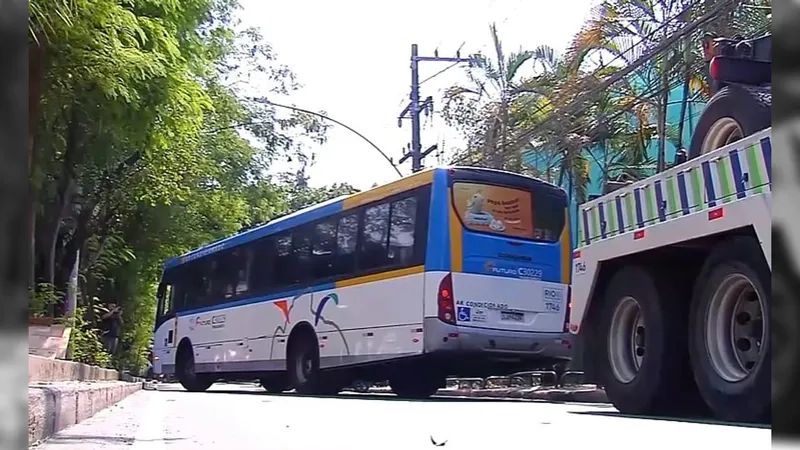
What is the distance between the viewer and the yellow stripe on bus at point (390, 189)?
12750 mm

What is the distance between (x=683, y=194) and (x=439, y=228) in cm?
541

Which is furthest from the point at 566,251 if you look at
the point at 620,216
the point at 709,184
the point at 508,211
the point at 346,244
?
the point at 709,184

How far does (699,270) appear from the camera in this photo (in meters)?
7.43

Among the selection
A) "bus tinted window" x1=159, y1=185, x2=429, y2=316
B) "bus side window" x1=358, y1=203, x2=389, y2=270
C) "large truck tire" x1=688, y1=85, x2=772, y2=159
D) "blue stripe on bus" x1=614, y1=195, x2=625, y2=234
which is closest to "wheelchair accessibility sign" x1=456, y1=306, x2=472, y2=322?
"bus tinted window" x1=159, y1=185, x2=429, y2=316

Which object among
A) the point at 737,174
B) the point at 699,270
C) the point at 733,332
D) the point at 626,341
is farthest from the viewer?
the point at 626,341

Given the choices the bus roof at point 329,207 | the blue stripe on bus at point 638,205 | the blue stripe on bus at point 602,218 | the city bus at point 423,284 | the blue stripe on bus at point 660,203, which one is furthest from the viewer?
the bus roof at point 329,207

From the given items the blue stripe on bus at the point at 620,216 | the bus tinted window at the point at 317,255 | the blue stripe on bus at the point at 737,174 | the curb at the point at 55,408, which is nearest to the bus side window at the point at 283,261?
the bus tinted window at the point at 317,255

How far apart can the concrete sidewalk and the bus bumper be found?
160 inches

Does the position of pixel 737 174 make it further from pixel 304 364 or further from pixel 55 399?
pixel 304 364

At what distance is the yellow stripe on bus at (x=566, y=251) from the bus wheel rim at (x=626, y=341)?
4880 millimetres

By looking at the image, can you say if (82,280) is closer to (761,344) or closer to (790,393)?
(761,344)

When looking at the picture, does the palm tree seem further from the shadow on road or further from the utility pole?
the shadow on road

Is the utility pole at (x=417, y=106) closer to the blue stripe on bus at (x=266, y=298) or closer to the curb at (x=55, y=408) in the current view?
the blue stripe on bus at (x=266, y=298)

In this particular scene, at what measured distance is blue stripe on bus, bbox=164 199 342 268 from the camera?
49.7 ft
